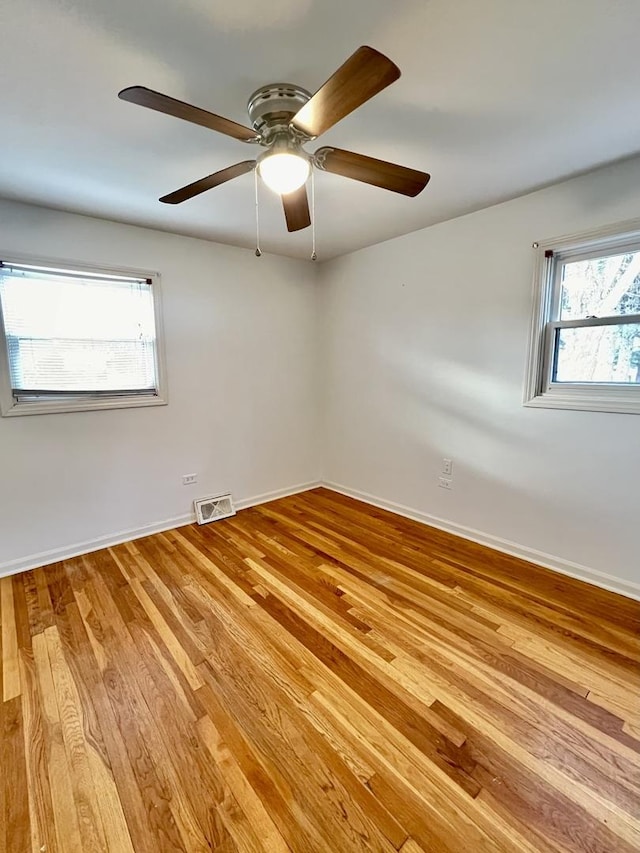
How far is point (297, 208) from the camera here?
1.82 meters

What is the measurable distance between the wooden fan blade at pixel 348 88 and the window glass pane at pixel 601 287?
75.9 inches

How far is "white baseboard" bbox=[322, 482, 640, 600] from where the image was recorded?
88.1 inches

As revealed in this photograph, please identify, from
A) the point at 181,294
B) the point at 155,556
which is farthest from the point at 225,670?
the point at 181,294

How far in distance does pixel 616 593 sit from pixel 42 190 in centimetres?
417

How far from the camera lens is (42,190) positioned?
223cm

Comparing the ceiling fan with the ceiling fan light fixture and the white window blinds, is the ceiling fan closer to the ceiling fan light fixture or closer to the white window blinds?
the ceiling fan light fixture

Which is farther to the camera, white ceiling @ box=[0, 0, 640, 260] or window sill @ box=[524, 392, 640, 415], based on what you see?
window sill @ box=[524, 392, 640, 415]

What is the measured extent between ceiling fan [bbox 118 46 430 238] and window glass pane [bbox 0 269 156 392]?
Result: 4.49 feet

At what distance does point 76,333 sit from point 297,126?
2.21 m

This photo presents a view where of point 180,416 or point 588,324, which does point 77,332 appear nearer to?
point 180,416

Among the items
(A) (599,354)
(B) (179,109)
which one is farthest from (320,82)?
(A) (599,354)

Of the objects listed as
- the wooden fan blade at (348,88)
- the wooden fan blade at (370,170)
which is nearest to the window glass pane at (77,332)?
the wooden fan blade at (370,170)

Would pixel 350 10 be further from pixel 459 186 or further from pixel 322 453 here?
pixel 322 453

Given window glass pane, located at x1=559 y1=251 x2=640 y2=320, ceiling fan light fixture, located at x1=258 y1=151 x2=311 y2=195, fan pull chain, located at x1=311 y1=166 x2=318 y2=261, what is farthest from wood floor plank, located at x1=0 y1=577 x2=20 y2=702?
window glass pane, located at x1=559 y1=251 x2=640 y2=320
